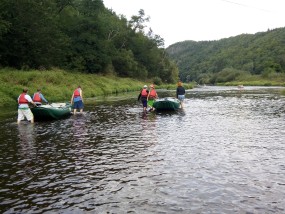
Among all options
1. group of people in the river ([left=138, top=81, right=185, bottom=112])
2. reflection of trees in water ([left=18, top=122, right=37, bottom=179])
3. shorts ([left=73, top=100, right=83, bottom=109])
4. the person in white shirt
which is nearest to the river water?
reflection of trees in water ([left=18, top=122, right=37, bottom=179])

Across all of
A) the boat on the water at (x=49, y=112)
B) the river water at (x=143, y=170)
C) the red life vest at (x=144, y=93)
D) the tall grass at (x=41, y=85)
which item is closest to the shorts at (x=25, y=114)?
the boat on the water at (x=49, y=112)

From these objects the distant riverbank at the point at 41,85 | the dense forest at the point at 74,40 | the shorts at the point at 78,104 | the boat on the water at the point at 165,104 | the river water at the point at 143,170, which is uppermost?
the dense forest at the point at 74,40

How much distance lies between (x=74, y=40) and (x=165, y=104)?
42.1m

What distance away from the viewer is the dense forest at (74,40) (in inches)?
1593

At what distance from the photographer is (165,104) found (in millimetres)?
25094

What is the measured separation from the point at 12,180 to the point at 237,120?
1523 centimetres

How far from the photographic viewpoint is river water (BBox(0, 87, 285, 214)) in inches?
271

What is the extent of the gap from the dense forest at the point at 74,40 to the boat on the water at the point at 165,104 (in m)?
21.2

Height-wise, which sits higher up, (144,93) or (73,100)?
(144,93)

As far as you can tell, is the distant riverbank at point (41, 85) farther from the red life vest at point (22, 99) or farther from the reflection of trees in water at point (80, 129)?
the reflection of trees in water at point (80, 129)

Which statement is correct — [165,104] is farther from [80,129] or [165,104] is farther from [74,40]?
[74,40]

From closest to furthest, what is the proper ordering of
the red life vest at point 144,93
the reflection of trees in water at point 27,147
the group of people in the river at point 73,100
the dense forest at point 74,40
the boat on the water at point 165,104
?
the reflection of trees in water at point 27,147
the group of people in the river at point 73,100
the red life vest at point 144,93
the boat on the water at point 165,104
the dense forest at point 74,40

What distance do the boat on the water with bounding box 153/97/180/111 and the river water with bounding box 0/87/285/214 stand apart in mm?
8396

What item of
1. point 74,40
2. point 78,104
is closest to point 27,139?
point 78,104
